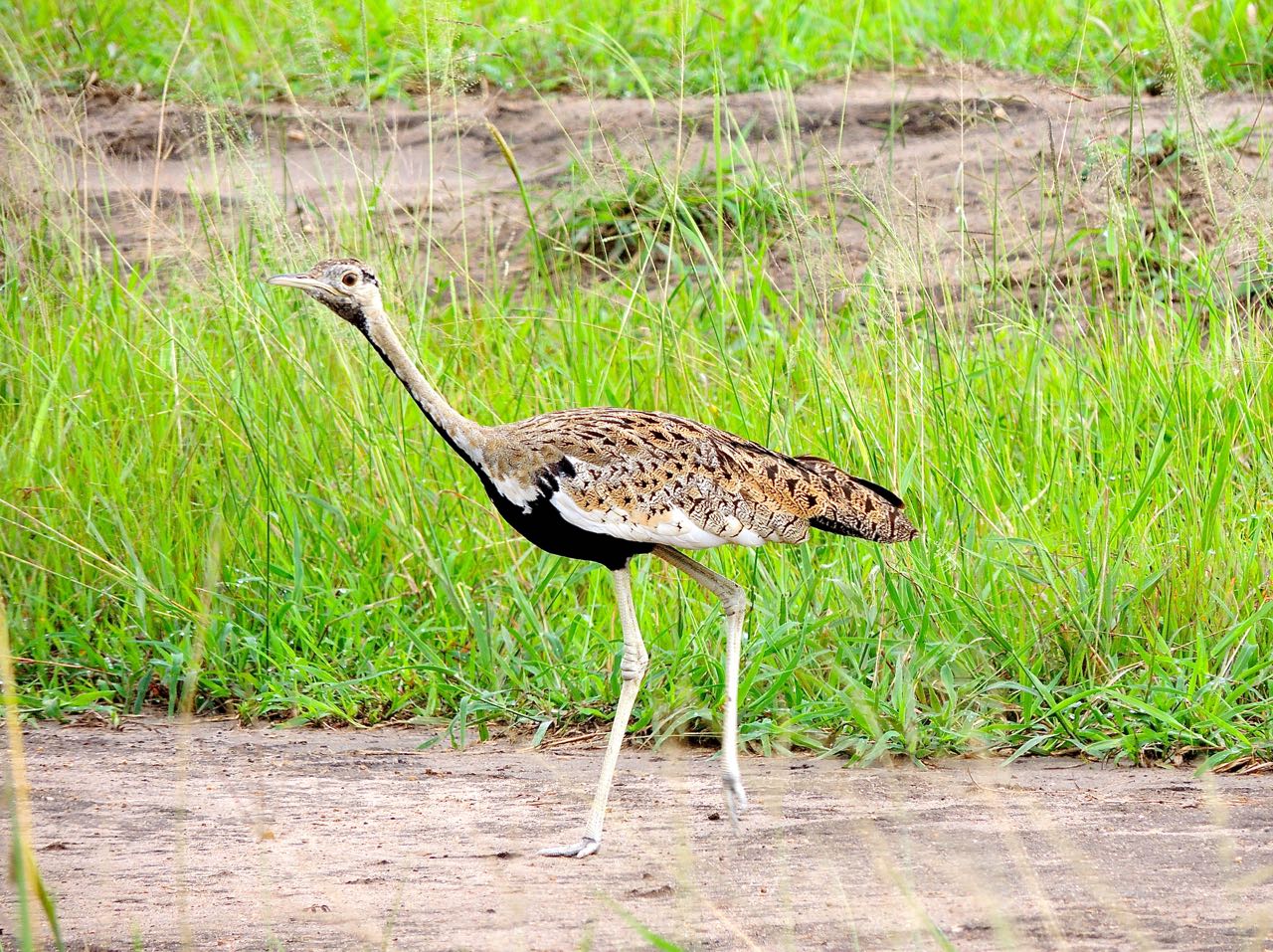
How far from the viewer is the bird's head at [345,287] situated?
385 centimetres

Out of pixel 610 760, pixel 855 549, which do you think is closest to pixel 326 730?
pixel 610 760

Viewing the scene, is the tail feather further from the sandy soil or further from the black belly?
the sandy soil

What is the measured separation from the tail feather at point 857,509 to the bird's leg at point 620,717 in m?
0.52

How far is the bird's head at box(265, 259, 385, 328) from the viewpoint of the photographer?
12.6 ft

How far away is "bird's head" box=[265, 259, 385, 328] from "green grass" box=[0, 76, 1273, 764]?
1273mm

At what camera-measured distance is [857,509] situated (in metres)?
4.19

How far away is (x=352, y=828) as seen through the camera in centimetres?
397

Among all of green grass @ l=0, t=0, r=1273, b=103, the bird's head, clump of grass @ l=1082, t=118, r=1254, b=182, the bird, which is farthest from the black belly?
green grass @ l=0, t=0, r=1273, b=103

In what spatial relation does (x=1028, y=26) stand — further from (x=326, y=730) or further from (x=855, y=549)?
(x=326, y=730)

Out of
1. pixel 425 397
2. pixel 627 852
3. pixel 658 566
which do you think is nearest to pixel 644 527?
pixel 425 397

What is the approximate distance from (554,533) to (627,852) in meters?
0.75

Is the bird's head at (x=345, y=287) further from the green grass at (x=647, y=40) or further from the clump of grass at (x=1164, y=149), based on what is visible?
the green grass at (x=647, y=40)

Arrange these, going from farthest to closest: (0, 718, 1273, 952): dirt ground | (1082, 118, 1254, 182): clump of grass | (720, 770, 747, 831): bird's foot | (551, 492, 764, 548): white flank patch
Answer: (1082, 118, 1254, 182): clump of grass < (720, 770, 747, 831): bird's foot < (551, 492, 764, 548): white flank patch < (0, 718, 1273, 952): dirt ground

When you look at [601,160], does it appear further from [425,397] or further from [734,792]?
[734,792]
